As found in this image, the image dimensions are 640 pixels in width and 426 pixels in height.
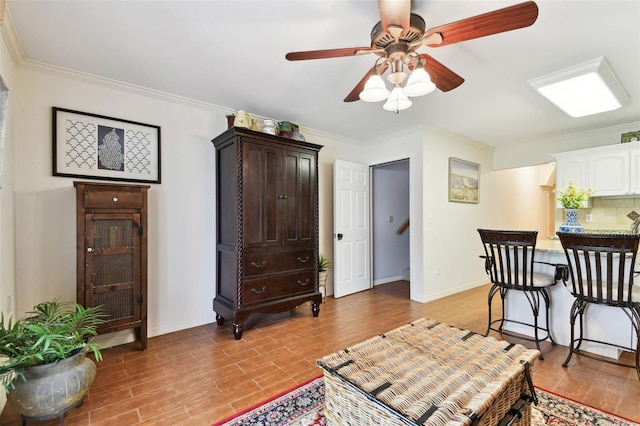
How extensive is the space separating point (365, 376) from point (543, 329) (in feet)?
7.24

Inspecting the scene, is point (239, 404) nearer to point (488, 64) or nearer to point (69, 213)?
point (69, 213)

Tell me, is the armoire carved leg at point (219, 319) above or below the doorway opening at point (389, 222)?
below

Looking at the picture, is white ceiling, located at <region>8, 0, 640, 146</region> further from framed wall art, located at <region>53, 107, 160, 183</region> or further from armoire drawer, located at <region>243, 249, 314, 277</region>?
armoire drawer, located at <region>243, 249, 314, 277</region>

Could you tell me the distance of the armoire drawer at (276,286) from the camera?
9.56 feet

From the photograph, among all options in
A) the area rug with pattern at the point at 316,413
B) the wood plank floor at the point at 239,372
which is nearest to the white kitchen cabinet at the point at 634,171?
the wood plank floor at the point at 239,372

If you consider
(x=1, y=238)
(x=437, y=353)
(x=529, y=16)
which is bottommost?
(x=437, y=353)

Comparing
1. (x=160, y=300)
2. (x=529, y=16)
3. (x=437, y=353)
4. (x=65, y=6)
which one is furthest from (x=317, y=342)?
(x=65, y=6)

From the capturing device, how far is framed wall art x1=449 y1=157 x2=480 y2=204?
4.45 metres

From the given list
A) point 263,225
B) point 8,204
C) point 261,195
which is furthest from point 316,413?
point 8,204

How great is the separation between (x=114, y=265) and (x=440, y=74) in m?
2.90

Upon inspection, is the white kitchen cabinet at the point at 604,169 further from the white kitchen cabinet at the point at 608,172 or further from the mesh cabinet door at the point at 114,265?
the mesh cabinet door at the point at 114,265

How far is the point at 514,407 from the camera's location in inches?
54.7

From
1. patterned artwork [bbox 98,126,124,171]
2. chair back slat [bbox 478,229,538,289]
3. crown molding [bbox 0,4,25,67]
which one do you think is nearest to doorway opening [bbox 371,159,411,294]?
chair back slat [bbox 478,229,538,289]

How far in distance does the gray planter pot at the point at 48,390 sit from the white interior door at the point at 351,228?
3060 millimetres
